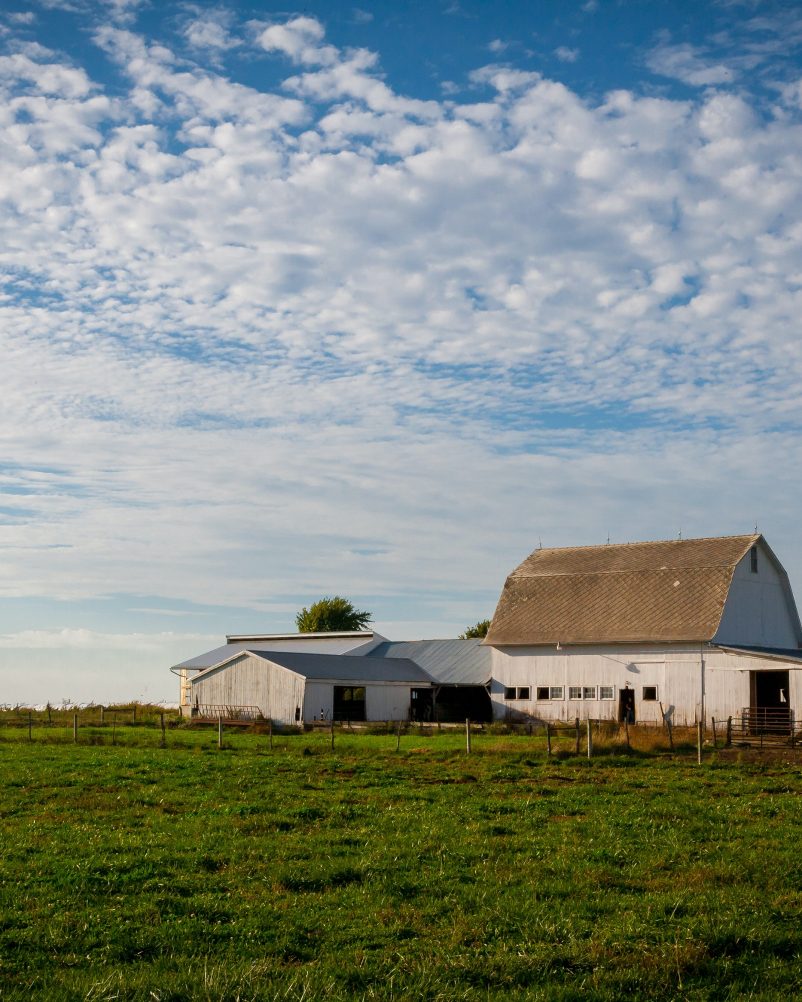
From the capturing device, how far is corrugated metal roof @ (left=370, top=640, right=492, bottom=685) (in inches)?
2603

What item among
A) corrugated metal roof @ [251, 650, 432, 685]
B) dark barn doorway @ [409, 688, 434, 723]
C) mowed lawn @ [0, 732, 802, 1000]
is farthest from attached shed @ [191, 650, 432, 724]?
mowed lawn @ [0, 732, 802, 1000]

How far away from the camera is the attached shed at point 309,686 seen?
60.9 m

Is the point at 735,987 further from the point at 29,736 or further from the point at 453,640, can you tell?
the point at 453,640

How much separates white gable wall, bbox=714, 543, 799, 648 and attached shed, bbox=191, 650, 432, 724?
63.2 feet

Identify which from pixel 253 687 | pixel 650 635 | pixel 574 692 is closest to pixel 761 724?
pixel 650 635

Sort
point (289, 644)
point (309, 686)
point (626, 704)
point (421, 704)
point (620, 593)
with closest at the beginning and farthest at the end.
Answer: point (626, 704), point (309, 686), point (620, 593), point (421, 704), point (289, 644)

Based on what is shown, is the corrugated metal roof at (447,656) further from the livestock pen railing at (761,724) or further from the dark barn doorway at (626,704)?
the livestock pen railing at (761,724)

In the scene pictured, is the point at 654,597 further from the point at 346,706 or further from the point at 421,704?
the point at 346,706

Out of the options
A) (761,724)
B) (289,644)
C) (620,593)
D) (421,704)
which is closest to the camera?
(761,724)

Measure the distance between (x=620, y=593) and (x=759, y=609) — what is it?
24.8ft

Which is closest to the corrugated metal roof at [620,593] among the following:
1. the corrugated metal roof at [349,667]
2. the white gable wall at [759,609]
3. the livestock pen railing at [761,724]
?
the white gable wall at [759,609]

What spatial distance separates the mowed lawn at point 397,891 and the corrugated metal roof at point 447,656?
41.5m

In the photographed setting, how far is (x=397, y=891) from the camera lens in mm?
12852

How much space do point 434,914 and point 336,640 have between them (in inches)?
2656
